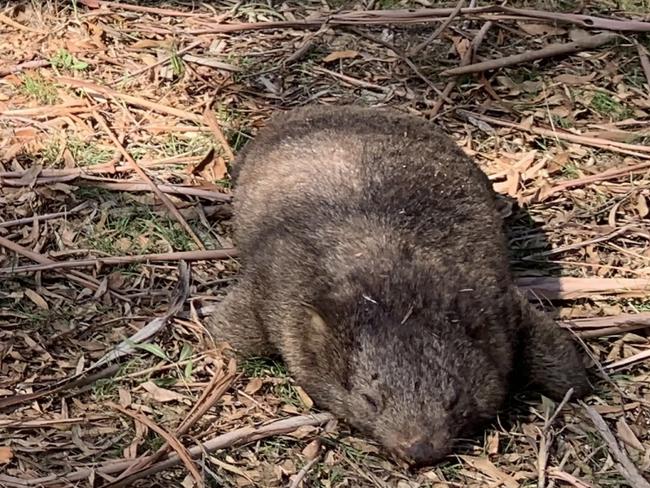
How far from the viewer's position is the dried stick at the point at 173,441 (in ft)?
14.4

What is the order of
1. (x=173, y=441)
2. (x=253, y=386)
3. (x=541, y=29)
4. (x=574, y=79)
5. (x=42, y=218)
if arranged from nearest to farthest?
(x=173, y=441) → (x=253, y=386) → (x=42, y=218) → (x=574, y=79) → (x=541, y=29)

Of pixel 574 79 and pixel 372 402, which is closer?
pixel 372 402

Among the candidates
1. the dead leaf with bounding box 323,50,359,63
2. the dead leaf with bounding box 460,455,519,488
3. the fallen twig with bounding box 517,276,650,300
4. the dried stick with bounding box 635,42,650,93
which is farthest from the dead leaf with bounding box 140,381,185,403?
the dried stick with bounding box 635,42,650,93

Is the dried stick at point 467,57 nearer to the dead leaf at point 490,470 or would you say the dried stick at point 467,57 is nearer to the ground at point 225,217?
the ground at point 225,217

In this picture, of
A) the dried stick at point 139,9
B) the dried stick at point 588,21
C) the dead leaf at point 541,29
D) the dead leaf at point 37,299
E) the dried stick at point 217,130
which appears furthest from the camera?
the dried stick at point 139,9

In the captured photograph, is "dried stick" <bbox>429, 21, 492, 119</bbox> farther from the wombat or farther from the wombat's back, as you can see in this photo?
the wombat

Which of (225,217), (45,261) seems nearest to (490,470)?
(225,217)

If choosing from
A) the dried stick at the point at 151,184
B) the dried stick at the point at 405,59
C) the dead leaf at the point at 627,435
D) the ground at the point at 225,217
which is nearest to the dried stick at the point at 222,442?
the ground at the point at 225,217

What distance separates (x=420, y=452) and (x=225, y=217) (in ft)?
7.10

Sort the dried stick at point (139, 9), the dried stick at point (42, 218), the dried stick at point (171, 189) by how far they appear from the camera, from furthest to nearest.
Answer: the dried stick at point (139, 9) < the dried stick at point (171, 189) < the dried stick at point (42, 218)

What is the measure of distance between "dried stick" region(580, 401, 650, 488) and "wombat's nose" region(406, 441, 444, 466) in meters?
0.75

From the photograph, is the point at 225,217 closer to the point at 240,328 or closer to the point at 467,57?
the point at 240,328

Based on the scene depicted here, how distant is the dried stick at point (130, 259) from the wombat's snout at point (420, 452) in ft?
5.62

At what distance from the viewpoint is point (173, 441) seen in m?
4.50
